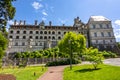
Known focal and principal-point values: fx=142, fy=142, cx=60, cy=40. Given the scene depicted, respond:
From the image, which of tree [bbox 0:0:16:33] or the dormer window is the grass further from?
the dormer window

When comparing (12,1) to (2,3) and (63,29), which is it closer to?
(2,3)

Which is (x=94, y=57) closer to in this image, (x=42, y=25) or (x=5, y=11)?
(x=5, y=11)

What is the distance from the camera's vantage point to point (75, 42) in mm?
39406

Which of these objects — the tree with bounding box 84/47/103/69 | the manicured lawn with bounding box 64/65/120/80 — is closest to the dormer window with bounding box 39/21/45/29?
the tree with bounding box 84/47/103/69

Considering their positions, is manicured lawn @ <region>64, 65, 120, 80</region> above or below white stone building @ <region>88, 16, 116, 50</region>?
below

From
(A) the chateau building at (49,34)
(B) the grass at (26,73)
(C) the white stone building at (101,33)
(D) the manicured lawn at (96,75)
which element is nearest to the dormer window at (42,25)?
(A) the chateau building at (49,34)

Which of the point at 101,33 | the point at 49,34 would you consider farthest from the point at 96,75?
the point at 101,33

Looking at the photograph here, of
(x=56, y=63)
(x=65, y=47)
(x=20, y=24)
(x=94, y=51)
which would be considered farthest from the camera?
(x=20, y=24)

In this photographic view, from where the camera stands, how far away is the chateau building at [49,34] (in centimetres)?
6369

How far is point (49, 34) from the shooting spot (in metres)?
67.4

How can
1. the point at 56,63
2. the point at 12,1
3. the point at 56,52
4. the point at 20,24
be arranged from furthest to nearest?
the point at 20,24 → the point at 56,52 → the point at 56,63 → the point at 12,1

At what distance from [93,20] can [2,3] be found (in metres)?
56.9

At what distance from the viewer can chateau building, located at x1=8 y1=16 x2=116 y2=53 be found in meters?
63.7

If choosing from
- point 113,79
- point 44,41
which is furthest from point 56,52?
point 113,79
